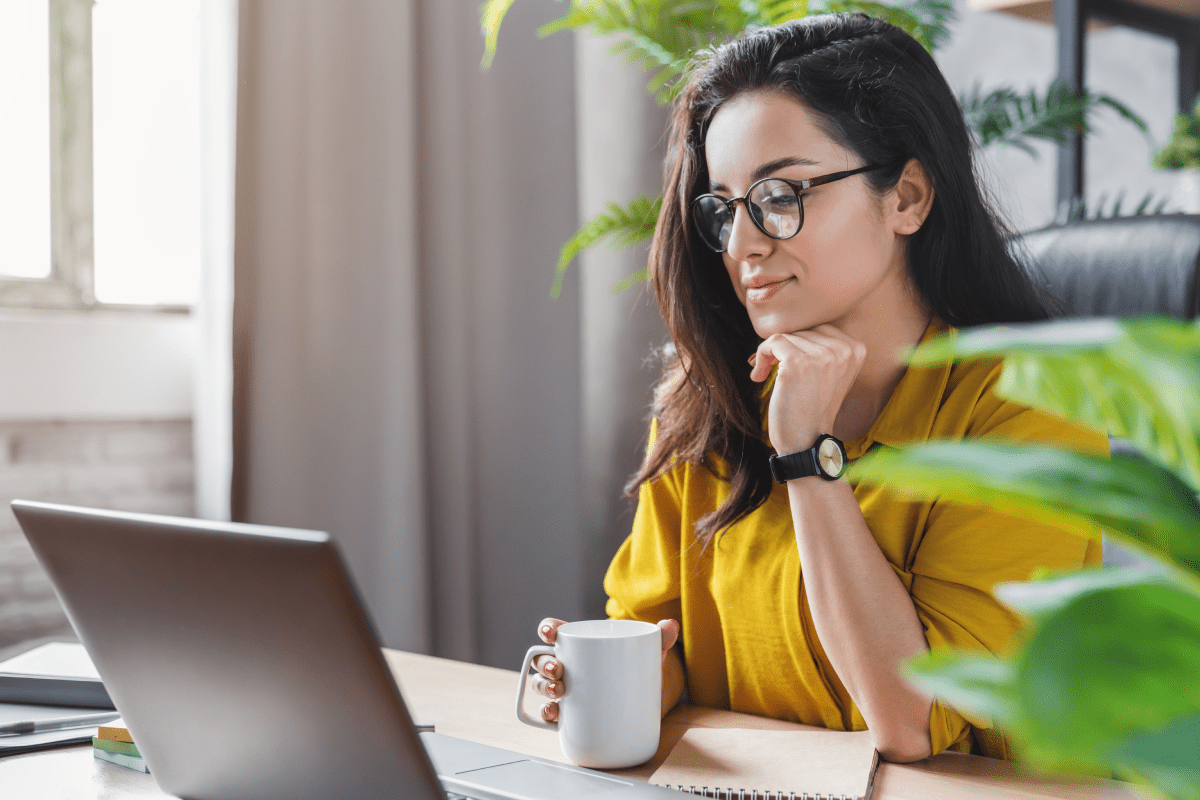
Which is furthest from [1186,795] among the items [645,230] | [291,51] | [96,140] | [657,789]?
[96,140]

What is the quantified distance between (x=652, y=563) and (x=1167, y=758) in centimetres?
107

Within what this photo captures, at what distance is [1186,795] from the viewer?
18 centimetres

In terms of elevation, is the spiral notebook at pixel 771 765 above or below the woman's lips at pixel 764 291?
below

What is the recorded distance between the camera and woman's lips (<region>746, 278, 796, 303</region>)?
3.78ft

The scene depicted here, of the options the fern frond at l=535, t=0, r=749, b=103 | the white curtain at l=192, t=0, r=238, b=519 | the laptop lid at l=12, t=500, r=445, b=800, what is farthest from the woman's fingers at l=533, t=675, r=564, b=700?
the fern frond at l=535, t=0, r=749, b=103

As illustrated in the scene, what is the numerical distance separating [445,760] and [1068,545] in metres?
0.62

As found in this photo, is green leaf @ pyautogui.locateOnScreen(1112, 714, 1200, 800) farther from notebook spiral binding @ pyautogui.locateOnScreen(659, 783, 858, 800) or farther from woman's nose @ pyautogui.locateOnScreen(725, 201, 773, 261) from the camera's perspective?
woman's nose @ pyautogui.locateOnScreen(725, 201, 773, 261)

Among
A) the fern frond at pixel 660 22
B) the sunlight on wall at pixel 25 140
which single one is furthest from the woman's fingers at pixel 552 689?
Answer: the sunlight on wall at pixel 25 140

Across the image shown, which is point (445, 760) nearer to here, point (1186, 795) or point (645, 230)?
point (1186, 795)

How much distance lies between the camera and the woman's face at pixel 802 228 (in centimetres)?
110

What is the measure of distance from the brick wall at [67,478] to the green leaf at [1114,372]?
1707 millimetres

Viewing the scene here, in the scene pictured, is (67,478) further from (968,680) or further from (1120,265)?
(968,680)

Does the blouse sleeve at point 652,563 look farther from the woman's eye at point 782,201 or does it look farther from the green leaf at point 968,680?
the green leaf at point 968,680

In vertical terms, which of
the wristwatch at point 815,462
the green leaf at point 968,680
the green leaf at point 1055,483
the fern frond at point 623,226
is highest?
the fern frond at point 623,226
